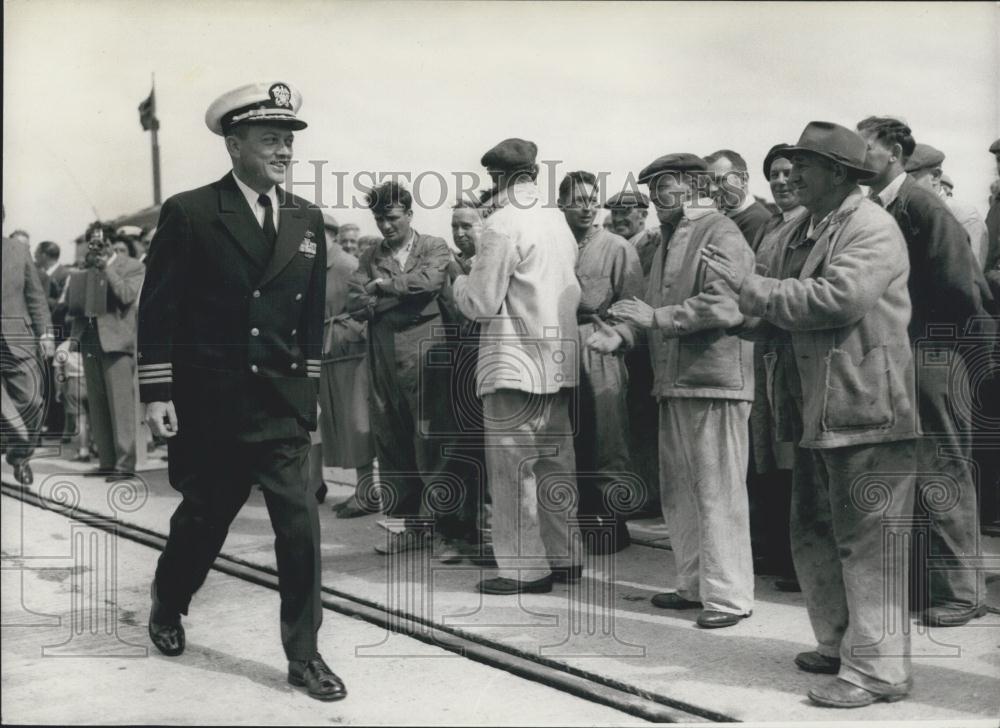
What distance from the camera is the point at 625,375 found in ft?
20.6

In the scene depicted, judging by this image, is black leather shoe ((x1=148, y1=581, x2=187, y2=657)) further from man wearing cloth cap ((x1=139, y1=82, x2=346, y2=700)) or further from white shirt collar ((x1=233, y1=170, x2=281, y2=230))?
white shirt collar ((x1=233, y1=170, x2=281, y2=230))

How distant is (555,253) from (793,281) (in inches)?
72.6

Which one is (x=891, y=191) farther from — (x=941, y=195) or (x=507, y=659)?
(x=507, y=659)

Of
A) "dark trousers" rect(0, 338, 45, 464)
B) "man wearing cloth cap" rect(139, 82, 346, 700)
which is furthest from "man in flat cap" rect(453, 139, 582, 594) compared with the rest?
"dark trousers" rect(0, 338, 45, 464)

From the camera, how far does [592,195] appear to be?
6.43 metres

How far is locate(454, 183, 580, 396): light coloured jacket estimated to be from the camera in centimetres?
539

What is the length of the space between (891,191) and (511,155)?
1852mm

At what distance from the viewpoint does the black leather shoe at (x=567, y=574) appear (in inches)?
221

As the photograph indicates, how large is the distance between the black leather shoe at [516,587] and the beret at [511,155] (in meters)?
2.09

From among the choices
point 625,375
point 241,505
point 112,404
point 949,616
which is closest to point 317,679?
A: point 241,505

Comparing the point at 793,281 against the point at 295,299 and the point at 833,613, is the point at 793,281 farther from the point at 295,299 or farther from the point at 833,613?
the point at 295,299

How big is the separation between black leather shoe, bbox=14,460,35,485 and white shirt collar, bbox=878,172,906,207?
6.33 metres

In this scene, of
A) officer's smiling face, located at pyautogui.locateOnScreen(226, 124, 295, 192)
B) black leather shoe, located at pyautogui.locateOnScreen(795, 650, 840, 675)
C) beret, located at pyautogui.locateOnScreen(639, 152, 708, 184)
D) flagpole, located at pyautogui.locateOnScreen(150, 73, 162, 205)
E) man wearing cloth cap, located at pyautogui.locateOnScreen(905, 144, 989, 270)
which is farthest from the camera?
man wearing cloth cap, located at pyautogui.locateOnScreen(905, 144, 989, 270)

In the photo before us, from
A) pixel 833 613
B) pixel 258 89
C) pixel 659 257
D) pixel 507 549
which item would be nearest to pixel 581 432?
pixel 507 549
